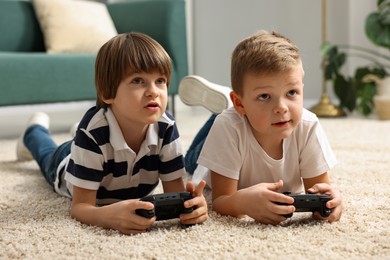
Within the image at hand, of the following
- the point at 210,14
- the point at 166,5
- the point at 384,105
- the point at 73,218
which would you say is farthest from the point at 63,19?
the point at 73,218

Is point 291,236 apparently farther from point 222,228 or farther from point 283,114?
point 283,114

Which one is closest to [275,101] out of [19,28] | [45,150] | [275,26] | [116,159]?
[116,159]

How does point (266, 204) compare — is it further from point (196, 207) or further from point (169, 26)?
point (169, 26)

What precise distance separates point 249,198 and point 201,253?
0.21 meters

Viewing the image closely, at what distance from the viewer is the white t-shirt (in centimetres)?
122

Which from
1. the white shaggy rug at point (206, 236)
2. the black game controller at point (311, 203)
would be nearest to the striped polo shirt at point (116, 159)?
the white shaggy rug at point (206, 236)

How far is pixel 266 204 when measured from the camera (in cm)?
109

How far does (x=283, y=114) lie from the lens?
112cm

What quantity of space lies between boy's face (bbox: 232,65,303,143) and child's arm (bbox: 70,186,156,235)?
0.29m

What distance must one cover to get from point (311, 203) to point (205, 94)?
0.68 m

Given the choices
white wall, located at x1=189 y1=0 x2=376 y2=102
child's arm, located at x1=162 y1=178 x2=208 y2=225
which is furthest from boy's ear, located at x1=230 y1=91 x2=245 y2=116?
white wall, located at x1=189 y1=0 x2=376 y2=102

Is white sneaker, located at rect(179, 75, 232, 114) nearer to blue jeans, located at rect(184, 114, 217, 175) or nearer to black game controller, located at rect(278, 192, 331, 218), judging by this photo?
blue jeans, located at rect(184, 114, 217, 175)

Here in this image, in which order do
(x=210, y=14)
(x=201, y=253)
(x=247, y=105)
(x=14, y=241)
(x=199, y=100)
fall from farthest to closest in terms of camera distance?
(x=210, y=14), (x=199, y=100), (x=247, y=105), (x=14, y=241), (x=201, y=253)

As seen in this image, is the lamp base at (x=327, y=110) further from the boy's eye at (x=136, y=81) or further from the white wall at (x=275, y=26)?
the boy's eye at (x=136, y=81)
